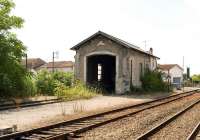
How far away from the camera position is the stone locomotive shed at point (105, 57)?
34406 mm

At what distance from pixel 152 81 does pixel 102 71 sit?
5.20 metres

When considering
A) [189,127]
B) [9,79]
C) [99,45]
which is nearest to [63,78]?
[99,45]

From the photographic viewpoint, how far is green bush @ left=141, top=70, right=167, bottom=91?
1601 inches

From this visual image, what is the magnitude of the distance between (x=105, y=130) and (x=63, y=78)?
2405 cm

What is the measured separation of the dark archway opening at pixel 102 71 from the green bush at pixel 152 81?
124 inches

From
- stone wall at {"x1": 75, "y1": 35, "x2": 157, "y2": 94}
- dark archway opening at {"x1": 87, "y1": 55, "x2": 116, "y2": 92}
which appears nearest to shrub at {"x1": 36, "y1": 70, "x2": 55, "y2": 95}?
stone wall at {"x1": 75, "y1": 35, "x2": 157, "y2": 94}

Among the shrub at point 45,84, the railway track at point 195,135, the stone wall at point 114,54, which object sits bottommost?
the railway track at point 195,135

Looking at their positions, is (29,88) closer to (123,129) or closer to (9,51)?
(9,51)

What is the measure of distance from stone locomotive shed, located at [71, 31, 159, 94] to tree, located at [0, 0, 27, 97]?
11.1m

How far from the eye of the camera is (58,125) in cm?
1237

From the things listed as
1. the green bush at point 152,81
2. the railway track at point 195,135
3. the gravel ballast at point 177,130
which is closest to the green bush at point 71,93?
the green bush at point 152,81

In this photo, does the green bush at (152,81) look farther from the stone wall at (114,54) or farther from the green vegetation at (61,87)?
the green vegetation at (61,87)

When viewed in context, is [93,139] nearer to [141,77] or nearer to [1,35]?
[1,35]

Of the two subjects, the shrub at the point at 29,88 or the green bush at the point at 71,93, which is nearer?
the shrub at the point at 29,88
